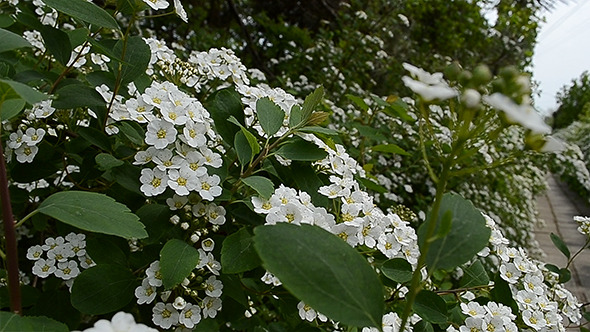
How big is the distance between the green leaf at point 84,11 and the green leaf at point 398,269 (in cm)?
66

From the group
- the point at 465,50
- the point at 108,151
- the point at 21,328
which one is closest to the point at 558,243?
the point at 108,151

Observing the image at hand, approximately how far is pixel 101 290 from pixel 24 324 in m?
0.21

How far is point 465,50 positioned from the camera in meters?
6.12

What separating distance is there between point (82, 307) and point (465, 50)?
6.14 m

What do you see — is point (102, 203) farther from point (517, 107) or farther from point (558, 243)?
point (558, 243)

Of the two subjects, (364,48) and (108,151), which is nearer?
(108,151)

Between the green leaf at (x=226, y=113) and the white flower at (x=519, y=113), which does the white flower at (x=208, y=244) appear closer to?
the green leaf at (x=226, y=113)

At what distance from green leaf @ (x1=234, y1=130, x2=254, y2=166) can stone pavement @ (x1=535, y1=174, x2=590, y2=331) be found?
3.16 m

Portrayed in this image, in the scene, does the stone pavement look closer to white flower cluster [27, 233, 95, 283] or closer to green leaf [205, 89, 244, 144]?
green leaf [205, 89, 244, 144]

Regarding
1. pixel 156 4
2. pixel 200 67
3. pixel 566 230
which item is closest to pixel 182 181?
pixel 156 4

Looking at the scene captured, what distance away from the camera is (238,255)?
0.77 metres

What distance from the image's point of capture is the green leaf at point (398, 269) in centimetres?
86

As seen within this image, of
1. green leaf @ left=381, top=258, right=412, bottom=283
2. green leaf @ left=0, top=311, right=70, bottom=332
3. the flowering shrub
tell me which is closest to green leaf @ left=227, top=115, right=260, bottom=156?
the flowering shrub

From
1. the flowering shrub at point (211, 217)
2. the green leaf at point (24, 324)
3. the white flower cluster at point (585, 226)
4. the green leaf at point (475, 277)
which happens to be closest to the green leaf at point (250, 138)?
the flowering shrub at point (211, 217)
